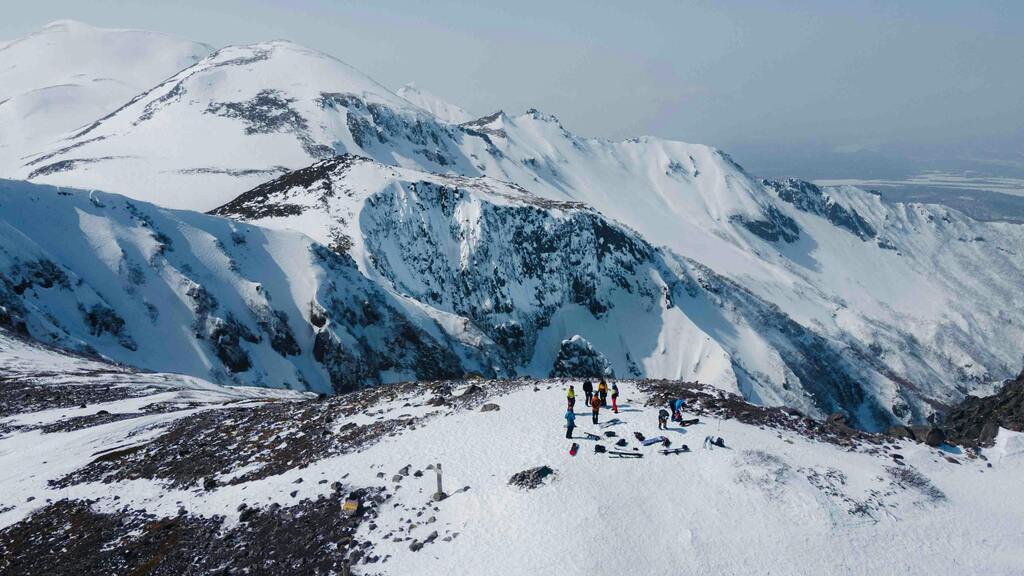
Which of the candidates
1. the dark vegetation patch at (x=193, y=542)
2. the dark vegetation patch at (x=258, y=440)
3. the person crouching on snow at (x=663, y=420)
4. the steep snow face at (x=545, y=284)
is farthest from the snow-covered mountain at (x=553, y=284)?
the dark vegetation patch at (x=193, y=542)

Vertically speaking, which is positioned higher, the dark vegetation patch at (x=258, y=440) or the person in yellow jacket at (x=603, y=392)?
the person in yellow jacket at (x=603, y=392)

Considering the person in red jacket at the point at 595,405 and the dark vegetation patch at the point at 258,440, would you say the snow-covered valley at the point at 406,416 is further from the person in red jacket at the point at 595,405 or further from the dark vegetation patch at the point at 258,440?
the person in red jacket at the point at 595,405

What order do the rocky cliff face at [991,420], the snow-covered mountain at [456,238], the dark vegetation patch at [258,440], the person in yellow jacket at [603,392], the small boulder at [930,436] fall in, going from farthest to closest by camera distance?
1. the snow-covered mountain at [456,238]
2. the rocky cliff face at [991,420]
3. the small boulder at [930,436]
4. the person in yellow jacket at [603,392]
5. the dark vegetation patch at [258,440]

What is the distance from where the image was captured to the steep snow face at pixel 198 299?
187 feet

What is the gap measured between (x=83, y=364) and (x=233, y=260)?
27.7m

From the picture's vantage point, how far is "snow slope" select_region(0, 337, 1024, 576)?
60.6ft

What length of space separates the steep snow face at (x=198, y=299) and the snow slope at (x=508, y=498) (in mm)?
32886

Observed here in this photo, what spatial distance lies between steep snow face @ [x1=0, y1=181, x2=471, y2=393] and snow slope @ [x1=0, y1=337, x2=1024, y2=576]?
32886 millimetres

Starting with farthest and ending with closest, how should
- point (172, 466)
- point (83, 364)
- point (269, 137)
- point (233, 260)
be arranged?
1. point (269, 137)
2. point (233, 260)
3. point (83, 364)
4. point (172, 466)

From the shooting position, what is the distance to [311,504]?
827 inches

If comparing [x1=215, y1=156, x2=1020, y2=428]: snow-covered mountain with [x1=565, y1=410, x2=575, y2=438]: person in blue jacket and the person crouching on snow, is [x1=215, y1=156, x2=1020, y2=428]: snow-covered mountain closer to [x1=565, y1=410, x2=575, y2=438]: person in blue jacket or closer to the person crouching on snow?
[x1=565, y1=410, x2=575, y2=438]: person in blue jacket

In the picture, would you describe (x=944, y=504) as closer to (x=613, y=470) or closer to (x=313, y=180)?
(x=613, y=470)

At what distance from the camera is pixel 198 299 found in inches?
2564

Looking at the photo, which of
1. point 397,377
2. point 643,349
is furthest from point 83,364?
point 643,349
